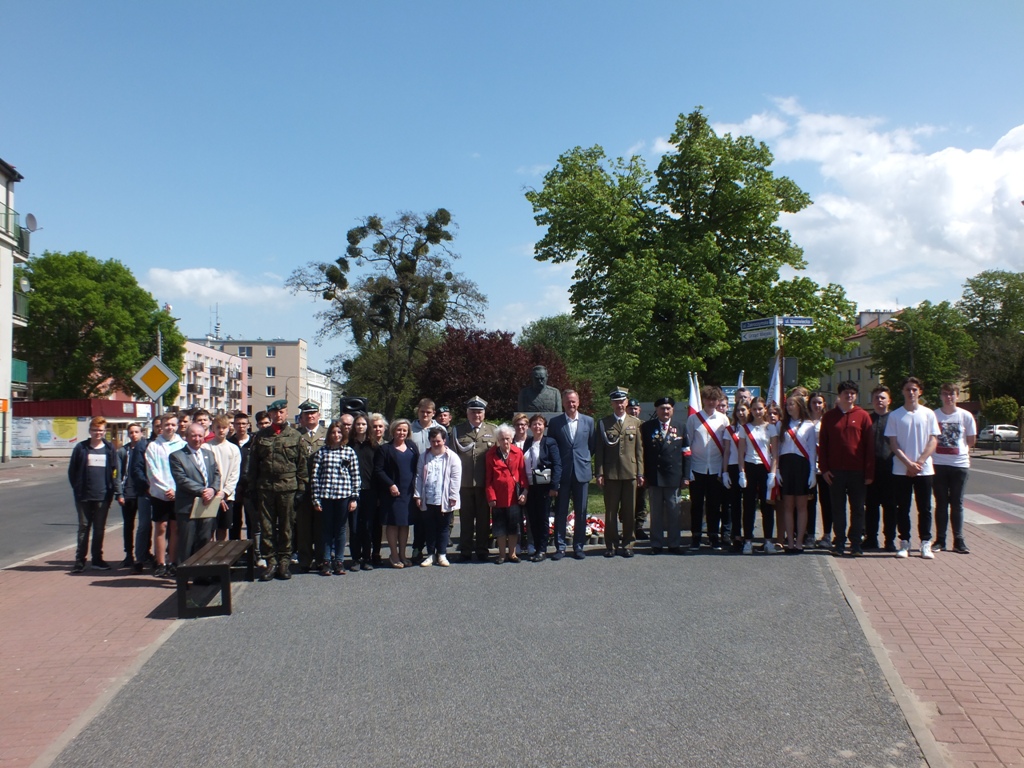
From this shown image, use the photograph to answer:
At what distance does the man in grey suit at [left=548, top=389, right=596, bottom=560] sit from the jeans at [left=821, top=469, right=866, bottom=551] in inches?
109

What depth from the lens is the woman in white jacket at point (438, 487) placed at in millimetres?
9742

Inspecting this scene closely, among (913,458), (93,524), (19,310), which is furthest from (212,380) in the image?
(913,458)

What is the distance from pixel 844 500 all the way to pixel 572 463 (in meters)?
3.07

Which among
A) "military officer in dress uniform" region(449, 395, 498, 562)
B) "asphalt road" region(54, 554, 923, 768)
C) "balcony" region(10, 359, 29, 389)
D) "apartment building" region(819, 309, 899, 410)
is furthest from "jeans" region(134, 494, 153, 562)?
"apartment building" region(819, 309, 899, 410)

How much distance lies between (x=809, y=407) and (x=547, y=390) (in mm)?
4023

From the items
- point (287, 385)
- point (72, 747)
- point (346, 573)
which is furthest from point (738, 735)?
point (287, 385)

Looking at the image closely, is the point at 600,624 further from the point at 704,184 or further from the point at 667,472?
the point at 704,184

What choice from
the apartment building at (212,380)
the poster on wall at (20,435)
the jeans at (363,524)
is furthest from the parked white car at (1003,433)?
the apartment building at (212,380)

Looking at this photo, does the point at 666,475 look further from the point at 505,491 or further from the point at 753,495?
the point at 505,491

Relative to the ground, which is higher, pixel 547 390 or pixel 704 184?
pixel 704 184

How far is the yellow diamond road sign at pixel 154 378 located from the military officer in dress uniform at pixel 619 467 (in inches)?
308

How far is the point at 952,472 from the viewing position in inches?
394

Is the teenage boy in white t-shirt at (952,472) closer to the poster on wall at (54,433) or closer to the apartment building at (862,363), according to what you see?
the poster on wall at (54,433)

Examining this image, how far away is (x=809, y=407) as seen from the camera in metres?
10.4
